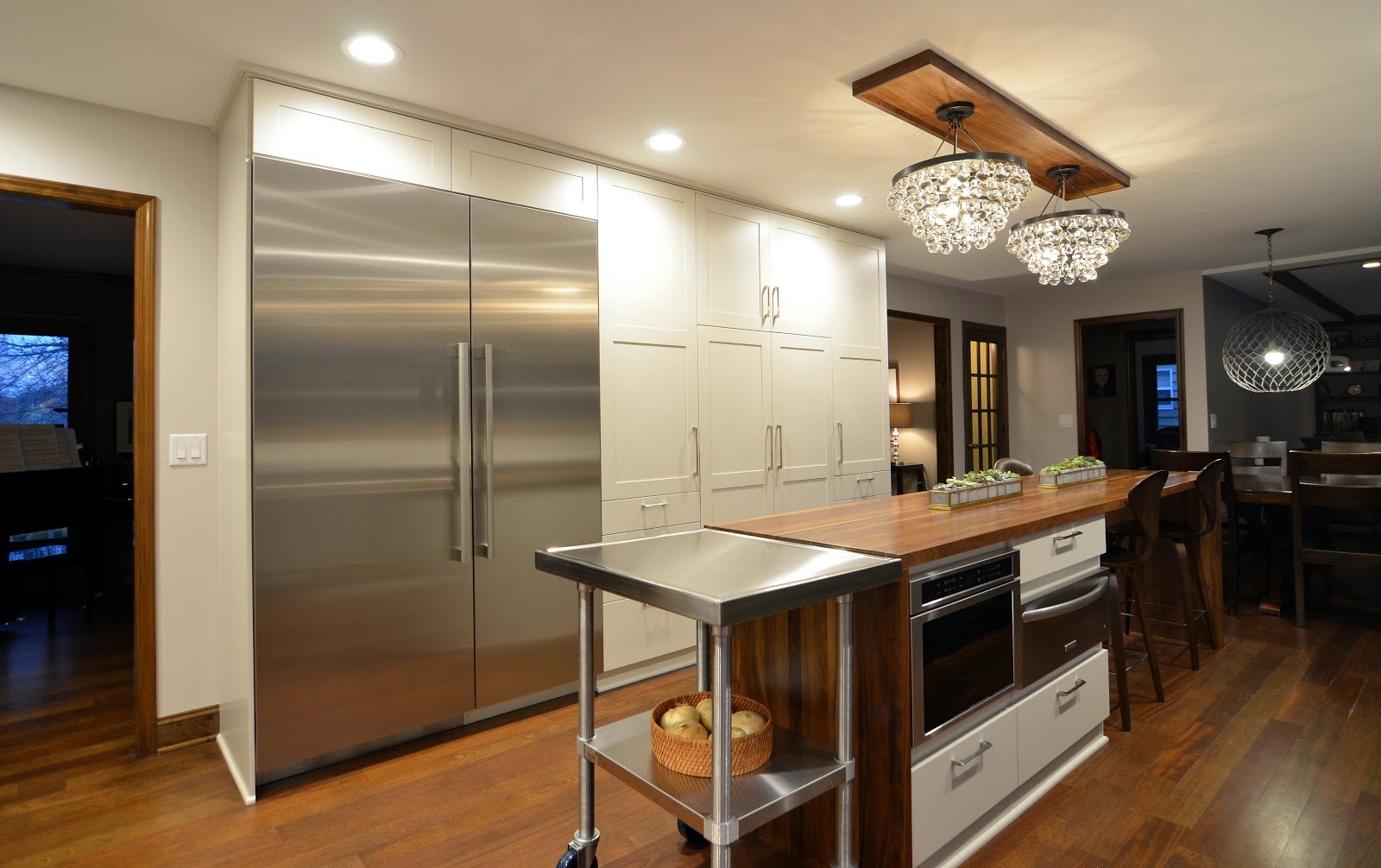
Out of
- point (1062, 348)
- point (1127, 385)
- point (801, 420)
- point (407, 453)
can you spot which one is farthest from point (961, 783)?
point (1127, 385)

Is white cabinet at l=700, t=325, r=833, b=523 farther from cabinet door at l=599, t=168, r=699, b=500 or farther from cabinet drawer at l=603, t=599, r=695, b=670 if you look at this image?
cabinet drawer at l=603, t=599, r=695, b=670

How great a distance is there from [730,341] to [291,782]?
102 inches

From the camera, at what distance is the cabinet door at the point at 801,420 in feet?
12.8

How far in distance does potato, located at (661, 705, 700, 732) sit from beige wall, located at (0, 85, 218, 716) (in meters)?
2.09

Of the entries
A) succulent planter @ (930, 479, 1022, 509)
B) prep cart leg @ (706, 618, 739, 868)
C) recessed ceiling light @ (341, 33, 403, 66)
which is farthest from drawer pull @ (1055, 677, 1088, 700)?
recessed ceiling light @ (341, 33, 403, 66)

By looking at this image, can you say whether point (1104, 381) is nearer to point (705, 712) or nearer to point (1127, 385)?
point (1127, 385)

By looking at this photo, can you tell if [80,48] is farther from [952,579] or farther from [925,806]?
[925,806]

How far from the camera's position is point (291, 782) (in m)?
2.44

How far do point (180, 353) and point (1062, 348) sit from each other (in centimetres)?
685

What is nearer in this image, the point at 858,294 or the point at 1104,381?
the point at 858,294

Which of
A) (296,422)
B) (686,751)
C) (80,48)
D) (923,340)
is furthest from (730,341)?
(923,340)

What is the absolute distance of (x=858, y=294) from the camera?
4.43 metres

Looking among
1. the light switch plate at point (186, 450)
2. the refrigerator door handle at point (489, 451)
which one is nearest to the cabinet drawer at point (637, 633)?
the refrigerator door handle at point (489, 451)

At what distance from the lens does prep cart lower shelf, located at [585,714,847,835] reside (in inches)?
57.8
